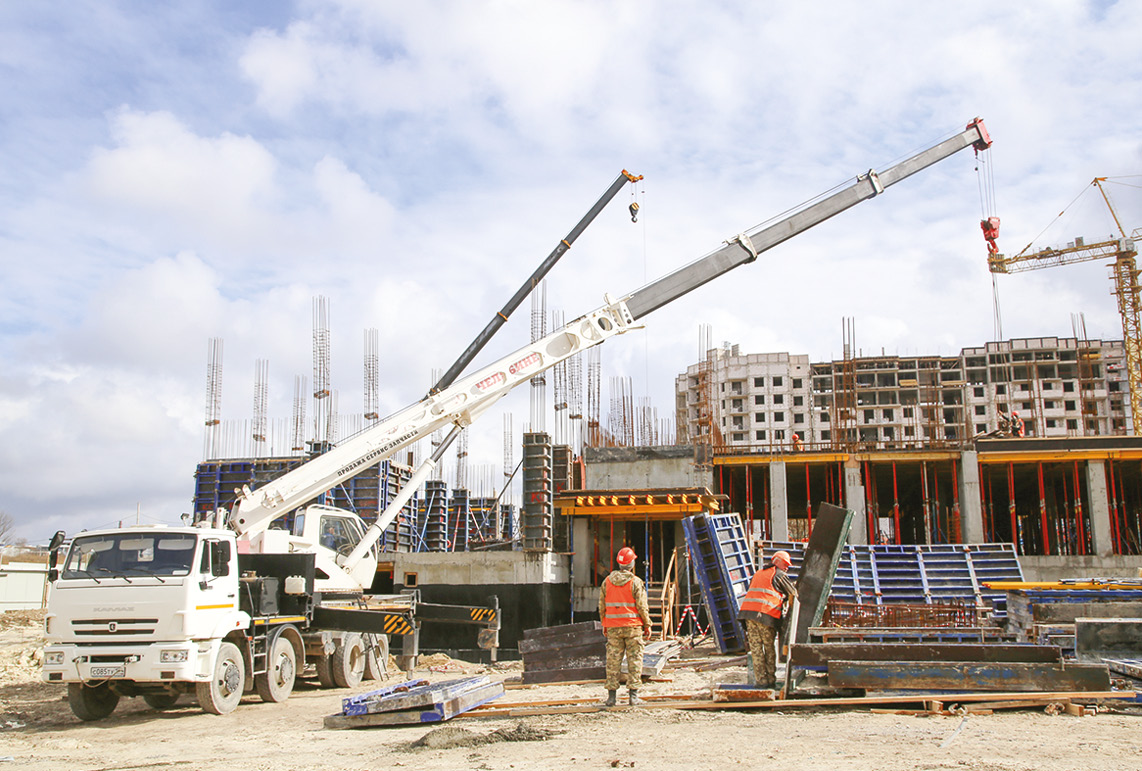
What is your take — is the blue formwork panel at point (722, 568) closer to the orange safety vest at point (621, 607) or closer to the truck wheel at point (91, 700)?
the orange safety vest at point (621, 607)

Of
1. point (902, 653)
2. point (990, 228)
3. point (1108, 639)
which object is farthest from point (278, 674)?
point (990, 228)

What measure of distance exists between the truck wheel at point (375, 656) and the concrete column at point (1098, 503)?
19.3m

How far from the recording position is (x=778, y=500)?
2606cm

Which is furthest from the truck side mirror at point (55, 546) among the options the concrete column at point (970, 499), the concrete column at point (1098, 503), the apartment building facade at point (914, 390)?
the apartment building facade at point (914, 390)

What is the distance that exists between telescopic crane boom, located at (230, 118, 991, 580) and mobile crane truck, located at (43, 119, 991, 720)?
0.07 ft

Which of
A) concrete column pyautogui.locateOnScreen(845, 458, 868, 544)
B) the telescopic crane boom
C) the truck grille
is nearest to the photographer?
the truck grille

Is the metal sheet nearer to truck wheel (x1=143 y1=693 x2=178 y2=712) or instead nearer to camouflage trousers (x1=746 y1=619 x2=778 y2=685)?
camouflage trousers (x1=746 y1=619 x2=778 y2=685)

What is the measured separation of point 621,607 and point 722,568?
8.08 metres

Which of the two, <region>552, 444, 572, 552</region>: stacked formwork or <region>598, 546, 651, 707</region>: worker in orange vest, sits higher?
<region>552, 444, 572, 552</region>: stacked formwork

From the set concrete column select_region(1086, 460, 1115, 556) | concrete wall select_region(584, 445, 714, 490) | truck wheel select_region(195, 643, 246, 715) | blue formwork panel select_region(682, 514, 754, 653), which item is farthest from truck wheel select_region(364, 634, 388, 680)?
concrete column select_region(1086, 460, 1115, 556)

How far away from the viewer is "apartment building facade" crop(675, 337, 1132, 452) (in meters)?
95.2

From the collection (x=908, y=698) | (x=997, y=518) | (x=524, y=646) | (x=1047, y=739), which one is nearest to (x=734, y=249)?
(x=524, y=646)

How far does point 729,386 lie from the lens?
102 metres

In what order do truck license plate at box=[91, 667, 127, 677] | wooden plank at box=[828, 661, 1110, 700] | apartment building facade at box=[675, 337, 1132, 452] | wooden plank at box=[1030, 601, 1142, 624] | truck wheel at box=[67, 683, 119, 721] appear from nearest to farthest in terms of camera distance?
1. wooden plank at box=[828, 661, 1110, 700]
2. truck license plate at box=[91, 667, 127, 677]
3. truck wheel at box=[67, 683, 119, 721]
4. wooden plank at box=[1030, 601, 1142, 624]
5. apartment building facade at box=[675, 337, 1132, 452]
